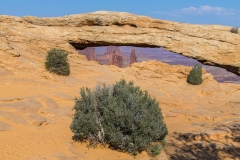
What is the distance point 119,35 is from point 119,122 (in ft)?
36.3

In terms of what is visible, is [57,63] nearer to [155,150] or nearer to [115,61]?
[155,150]

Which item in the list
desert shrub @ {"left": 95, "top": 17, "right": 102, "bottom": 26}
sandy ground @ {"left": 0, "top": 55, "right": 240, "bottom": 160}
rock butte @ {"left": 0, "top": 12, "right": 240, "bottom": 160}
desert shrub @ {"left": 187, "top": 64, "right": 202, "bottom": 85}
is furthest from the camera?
desert shrub @ {"left": 187, "top": 64, "right": 202, "bottom": 85}

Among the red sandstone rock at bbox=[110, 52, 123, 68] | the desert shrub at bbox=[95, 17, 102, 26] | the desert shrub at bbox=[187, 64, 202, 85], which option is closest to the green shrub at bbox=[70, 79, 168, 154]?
the desert shrub at bbox=[95, 17, 102, 26]

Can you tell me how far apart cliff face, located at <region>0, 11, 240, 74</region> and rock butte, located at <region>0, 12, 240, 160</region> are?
2.5 inches

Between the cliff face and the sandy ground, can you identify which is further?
the cliff face

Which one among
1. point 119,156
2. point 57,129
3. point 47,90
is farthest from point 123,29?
point 119,156

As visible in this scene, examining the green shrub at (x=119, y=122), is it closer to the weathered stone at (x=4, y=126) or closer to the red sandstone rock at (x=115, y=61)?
the weathered stone at (x=4, y=126)

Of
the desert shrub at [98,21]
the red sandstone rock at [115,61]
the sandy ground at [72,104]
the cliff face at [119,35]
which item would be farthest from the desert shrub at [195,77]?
the red sandstone rock at [115,61]

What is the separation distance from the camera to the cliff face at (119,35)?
16844 millimetres

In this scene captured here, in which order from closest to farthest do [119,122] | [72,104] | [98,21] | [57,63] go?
Result: [119,122], [72,104], [57,63], [98,21]

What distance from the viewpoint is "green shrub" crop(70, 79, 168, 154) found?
28.6ft

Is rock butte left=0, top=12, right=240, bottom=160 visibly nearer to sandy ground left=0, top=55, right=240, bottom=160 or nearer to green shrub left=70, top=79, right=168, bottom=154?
sandy ground left=0, top=55, right=240, bottom=160

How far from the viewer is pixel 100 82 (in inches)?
661

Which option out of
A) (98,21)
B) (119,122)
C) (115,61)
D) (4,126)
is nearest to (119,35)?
(98,21)
